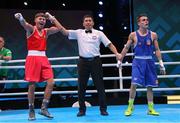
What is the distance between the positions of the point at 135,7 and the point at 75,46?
7.13 feet

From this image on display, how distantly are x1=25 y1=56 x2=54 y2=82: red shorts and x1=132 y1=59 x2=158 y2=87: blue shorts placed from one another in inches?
52.8

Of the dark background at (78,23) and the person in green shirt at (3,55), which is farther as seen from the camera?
the dark background at (78,23)

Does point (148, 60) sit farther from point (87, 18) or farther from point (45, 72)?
point (45, 72)

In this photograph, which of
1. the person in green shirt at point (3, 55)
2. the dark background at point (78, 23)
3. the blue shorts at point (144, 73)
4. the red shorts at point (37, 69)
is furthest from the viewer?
the dark background at point (78, 23)

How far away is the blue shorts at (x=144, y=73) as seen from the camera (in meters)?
5.70

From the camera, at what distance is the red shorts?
5441mm

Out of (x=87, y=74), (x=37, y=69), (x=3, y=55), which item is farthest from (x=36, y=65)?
(x=3, y=55)

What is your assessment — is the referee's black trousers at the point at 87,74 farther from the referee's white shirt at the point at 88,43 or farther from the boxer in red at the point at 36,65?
the boxer in red at the point at 36,65

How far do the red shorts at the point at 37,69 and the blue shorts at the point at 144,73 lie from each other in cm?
134

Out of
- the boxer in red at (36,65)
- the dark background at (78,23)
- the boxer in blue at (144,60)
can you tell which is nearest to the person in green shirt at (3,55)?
the boxer in red at (36,65)

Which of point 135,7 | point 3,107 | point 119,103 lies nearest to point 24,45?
point 3,107

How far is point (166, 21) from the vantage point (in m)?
10.7

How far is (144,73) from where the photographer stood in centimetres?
573

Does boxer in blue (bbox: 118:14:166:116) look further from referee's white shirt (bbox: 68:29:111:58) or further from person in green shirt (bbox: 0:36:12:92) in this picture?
person in green shirt (bbox: 0:36:12:92)
